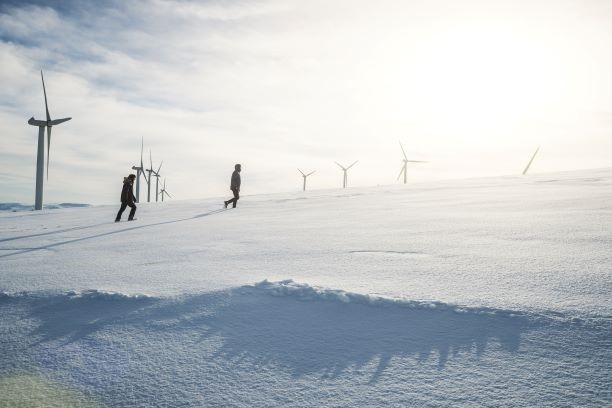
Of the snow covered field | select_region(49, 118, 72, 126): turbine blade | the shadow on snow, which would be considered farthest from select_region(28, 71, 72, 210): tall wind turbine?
the shadow on snow

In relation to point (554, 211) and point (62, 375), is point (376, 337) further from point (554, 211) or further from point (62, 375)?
point (554, 211)

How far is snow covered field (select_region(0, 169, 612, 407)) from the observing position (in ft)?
6.77

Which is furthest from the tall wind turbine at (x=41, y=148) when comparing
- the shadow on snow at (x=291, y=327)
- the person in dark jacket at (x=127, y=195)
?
the shadow on snow at (x=291, y=327)

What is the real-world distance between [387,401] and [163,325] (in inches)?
74.8

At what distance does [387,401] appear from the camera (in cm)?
192

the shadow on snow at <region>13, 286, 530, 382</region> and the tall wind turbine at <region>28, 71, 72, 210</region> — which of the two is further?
the tall wind turbine at <region>28, 71, 72, 210</region>

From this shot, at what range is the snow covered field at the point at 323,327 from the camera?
2062 mm

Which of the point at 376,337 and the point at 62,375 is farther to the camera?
the point at 376,337

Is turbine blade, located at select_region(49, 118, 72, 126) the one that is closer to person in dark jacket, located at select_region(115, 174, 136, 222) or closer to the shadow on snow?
person in dark jacket, located at select_region(115, 174, 136, 222)

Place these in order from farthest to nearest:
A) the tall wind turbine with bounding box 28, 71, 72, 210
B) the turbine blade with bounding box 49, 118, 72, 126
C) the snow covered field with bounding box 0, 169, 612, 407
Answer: the turbine blade with bounding box 49, 118, 72, 126 → the tall wind turbine with bounding box 28, 71, 72, 210 → the snow covered field with bounding box 0, 169, 612, 407

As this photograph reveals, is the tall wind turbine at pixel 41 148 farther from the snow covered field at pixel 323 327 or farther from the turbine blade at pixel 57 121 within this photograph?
the snow covered field at pixel 323 327

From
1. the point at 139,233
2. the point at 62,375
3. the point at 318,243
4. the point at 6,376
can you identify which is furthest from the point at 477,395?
the point at 139,233

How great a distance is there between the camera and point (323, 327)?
2.80 metres

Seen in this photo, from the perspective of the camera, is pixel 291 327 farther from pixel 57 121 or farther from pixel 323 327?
pixel 57 121
